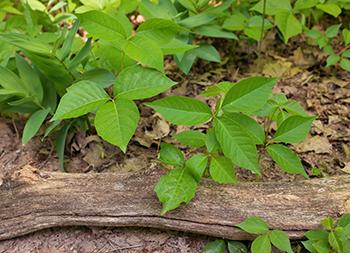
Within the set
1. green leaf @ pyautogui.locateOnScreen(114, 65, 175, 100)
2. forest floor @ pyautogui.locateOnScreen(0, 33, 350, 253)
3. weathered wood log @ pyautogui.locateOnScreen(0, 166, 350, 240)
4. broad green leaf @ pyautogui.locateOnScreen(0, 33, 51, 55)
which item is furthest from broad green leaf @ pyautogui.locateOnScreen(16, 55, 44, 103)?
green leaf @ pyautogui.locateOnScreen(114, 65, 175, 100)

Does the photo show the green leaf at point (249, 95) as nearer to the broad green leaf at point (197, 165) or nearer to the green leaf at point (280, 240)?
the broad green leaf at point (197, 165)

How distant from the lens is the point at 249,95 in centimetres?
170

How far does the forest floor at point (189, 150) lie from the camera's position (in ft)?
5.92

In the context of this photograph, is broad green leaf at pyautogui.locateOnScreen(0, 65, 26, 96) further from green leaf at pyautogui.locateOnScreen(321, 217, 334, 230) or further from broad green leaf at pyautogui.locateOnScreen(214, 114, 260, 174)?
green leaf at pyautogui.locateOnScreen(321, 217, 334, 230)

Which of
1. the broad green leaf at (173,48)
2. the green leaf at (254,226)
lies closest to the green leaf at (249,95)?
the green leaf at (254,226)

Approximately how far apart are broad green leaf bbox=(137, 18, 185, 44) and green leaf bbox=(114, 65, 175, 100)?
19 cm

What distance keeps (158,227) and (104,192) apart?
0.85ft

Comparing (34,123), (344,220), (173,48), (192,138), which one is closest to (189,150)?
(192,138)

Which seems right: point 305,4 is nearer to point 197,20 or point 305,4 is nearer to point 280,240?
point 197,20

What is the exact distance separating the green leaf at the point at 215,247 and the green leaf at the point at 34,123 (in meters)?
0.94

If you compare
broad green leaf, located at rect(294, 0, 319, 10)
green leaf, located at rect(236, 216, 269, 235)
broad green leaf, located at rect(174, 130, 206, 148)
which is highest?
broad green leaf, located at rect(294, 0, 319, 10)

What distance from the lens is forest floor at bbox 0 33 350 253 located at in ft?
5.92

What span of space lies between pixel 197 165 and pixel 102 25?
0.70 m

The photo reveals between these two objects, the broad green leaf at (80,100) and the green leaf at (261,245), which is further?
the broad green leaf at (80,100)
